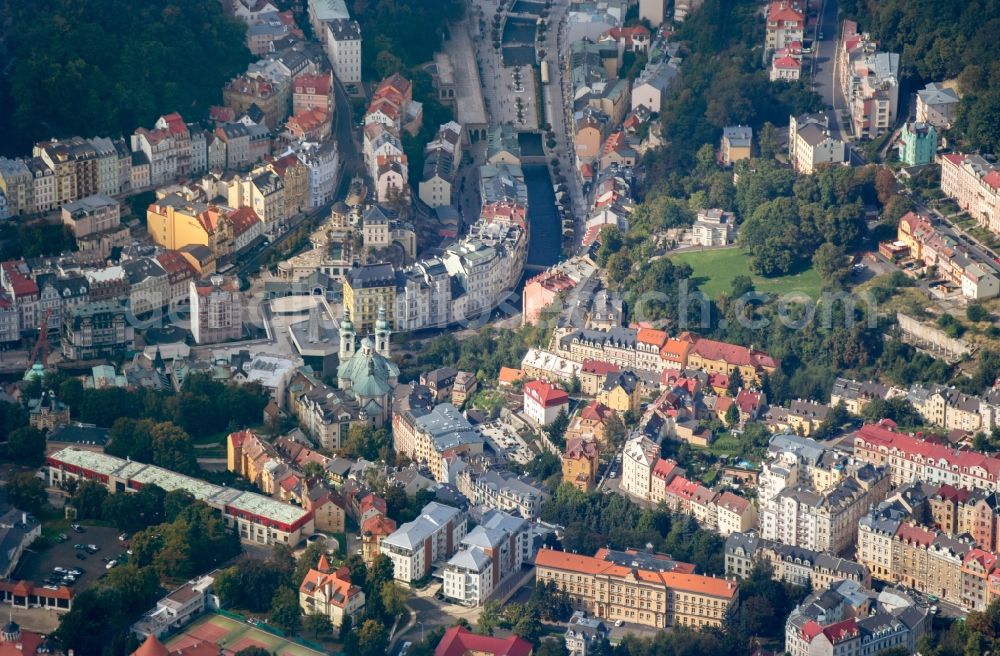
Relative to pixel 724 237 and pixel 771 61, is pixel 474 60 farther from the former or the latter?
pixel 724 237

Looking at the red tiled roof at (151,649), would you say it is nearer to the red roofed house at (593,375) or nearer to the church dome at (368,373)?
the church dome at (368,373)

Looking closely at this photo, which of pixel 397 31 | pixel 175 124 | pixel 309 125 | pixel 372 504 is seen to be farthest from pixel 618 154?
pixel 372 504

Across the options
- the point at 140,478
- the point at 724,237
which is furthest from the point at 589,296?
the point at 140,478

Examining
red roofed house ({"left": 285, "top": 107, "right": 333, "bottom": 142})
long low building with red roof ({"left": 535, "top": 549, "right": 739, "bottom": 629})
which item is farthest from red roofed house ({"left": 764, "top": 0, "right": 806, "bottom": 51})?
long low building with red roof ({"left": 535, "top": 549, "right": 739, "bottom": 629})

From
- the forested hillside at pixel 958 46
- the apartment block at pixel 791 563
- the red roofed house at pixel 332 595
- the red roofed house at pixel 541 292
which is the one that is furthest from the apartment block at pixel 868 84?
the red roofed house at pixel 332 595

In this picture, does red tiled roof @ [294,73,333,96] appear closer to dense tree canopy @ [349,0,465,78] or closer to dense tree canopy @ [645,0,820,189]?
dense tree canopy @ [349,0,465,78]

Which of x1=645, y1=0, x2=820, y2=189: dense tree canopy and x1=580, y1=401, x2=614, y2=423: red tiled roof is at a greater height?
x1=645, y1=0, x2=820, y2=189: dense tree canopy
